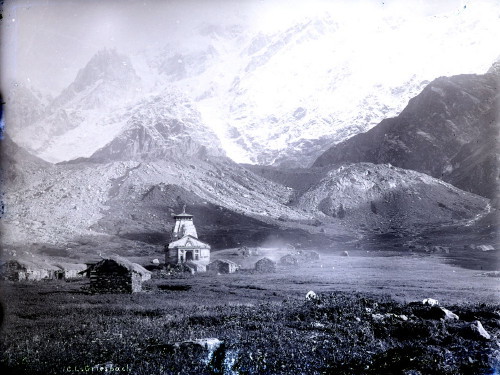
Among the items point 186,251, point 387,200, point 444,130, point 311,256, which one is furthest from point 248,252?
point 444,130

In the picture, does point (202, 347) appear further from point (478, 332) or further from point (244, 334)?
point (478, 332)

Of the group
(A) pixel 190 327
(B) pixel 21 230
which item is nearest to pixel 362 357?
(A) pixel 190 327

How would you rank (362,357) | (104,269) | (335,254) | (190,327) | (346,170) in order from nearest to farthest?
(362,357) < (190,327) < (104,269) < (335,254) < (346,170)

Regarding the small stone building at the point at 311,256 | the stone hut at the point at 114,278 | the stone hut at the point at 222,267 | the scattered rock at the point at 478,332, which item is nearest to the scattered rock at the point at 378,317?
the scattered rock at the point at 478,332

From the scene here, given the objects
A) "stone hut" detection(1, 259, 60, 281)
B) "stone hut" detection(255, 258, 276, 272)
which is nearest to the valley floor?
"stone hut" detection(1, 259, 60, 281)

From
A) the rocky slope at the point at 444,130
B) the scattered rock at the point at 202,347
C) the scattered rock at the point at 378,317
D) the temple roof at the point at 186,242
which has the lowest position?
the scattered rock at the point at 378,317

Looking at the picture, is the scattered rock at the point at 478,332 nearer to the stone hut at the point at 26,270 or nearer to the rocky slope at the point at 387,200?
the stone hut at the point at 26,270

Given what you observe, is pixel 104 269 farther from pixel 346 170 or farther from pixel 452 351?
pixel 346 170
